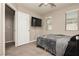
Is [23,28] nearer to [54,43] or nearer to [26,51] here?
[26,51]

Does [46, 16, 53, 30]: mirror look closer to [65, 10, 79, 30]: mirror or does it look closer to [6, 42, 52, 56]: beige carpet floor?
[65, 10, 79, 30]: mirror

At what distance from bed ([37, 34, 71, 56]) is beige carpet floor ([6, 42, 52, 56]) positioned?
0.08m

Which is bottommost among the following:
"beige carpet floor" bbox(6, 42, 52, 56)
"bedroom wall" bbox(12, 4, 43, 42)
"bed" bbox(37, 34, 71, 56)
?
"beige carpet floor" bbox(6, 42, 52, 56)

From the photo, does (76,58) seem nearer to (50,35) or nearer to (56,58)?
(56,58)

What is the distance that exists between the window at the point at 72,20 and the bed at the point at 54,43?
0.18 m

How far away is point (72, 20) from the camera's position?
5.90ft

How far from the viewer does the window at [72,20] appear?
1.77 meters

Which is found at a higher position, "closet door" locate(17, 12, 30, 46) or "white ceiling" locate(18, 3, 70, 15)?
"white ceiling" locate(18, 3, 70, 15)

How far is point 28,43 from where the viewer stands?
1859 mm

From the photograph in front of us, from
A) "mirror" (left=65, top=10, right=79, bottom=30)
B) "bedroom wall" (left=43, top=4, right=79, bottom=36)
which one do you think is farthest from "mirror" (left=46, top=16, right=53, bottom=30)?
"mirror" (left=65, top=10, right=79, bottom=30)

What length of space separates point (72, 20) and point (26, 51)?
0.89m

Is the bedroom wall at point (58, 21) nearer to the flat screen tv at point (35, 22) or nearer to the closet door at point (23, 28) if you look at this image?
the flat screen tv at point (35, 22)

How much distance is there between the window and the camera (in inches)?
69.5

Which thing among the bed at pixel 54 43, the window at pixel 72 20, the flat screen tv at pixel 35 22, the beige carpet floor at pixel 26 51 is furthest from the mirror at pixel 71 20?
the beige carpet floor at pixel 26 51
